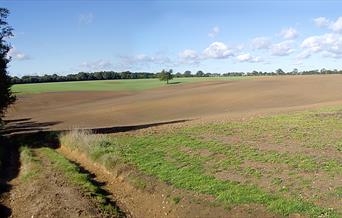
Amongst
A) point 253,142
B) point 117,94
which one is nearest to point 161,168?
point 253,142

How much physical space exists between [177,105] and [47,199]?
4368 cm

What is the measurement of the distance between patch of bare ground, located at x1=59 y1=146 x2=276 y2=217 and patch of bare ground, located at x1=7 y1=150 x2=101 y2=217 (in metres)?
1.41

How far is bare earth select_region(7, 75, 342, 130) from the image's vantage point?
46.3 meters

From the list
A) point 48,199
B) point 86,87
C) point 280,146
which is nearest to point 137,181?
point 48,199

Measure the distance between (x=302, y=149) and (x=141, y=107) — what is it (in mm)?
38804

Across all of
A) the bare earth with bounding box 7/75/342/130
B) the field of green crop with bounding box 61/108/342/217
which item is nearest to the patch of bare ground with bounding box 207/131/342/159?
the field of green crop with bounding box 61/108/342/217

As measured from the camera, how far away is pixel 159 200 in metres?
15.8

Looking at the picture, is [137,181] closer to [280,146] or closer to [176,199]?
[176,199]

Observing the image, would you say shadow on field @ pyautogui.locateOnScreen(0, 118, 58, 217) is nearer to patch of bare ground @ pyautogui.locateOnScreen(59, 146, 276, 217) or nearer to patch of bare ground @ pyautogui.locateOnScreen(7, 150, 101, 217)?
patch of bare ground @ pyautogui.locateOnScreen(7, 150, 101, 217)

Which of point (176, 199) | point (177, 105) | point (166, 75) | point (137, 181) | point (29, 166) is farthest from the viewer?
point (166, 75)

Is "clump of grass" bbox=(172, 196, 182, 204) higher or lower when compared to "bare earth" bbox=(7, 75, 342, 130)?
higher

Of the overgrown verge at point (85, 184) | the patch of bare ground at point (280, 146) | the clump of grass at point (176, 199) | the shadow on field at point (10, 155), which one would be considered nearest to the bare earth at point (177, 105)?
the shadow on field at point (10, 155)

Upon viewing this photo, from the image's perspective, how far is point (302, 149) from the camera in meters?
20.3

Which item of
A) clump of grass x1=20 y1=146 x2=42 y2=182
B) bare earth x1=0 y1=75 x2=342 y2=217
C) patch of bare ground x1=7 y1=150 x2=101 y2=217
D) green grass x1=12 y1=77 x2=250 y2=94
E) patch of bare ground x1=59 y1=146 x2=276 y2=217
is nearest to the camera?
patch of bare ground x1=59 y1=146 x2=276 y2=217
